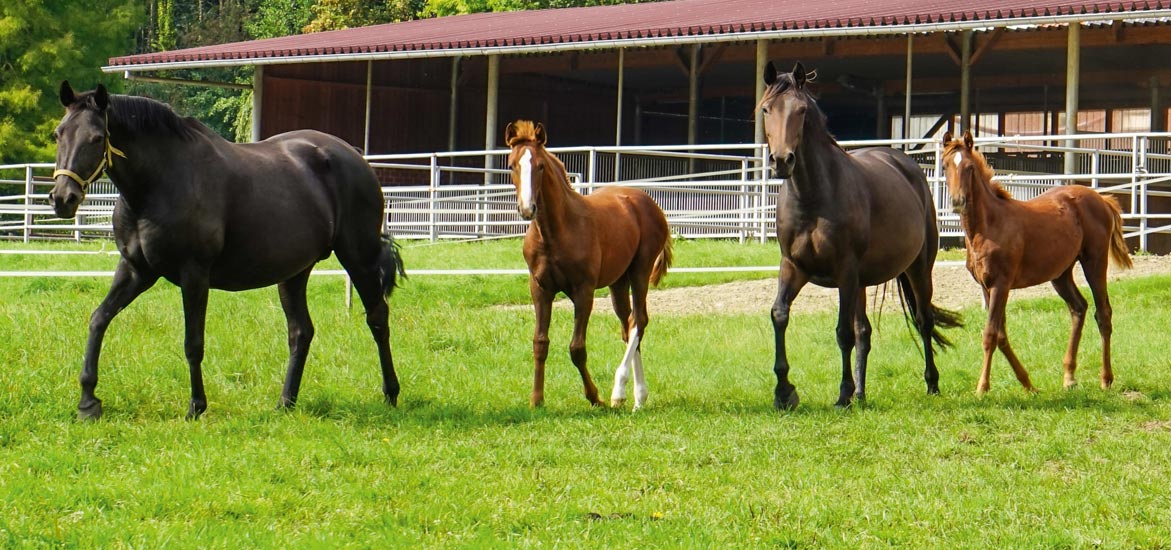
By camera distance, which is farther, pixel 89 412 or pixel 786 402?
pixel 786 402

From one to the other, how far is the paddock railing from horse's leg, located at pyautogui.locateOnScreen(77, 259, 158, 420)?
23.6ft

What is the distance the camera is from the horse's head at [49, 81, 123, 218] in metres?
7.12

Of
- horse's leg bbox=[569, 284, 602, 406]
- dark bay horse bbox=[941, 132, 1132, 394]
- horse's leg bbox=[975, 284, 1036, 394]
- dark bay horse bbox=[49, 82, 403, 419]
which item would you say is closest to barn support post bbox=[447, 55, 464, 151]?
dark bay horse bbox=[941, 132, 1132, 394]

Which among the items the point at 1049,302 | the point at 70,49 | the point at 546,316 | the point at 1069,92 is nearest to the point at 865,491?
the point at 546,316

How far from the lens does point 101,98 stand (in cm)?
732

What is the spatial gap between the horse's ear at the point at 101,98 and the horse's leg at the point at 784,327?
3850mm

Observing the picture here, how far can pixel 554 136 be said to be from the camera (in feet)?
98.2

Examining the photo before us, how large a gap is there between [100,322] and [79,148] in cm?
98

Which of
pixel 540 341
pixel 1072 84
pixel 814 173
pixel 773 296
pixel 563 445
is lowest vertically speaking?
pixel 563 445

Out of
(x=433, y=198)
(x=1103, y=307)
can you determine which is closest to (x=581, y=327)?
(x=1103, y=307)

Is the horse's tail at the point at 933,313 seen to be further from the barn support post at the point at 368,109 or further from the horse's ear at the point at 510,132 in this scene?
the barn support post at the point at 368,109

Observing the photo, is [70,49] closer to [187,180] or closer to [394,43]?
[394,43]

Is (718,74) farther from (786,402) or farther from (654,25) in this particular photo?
(786,402)

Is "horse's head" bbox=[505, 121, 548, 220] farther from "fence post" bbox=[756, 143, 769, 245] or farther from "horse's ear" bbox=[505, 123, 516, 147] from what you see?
"fence post" bbox=[756, 143, 769, 245]
